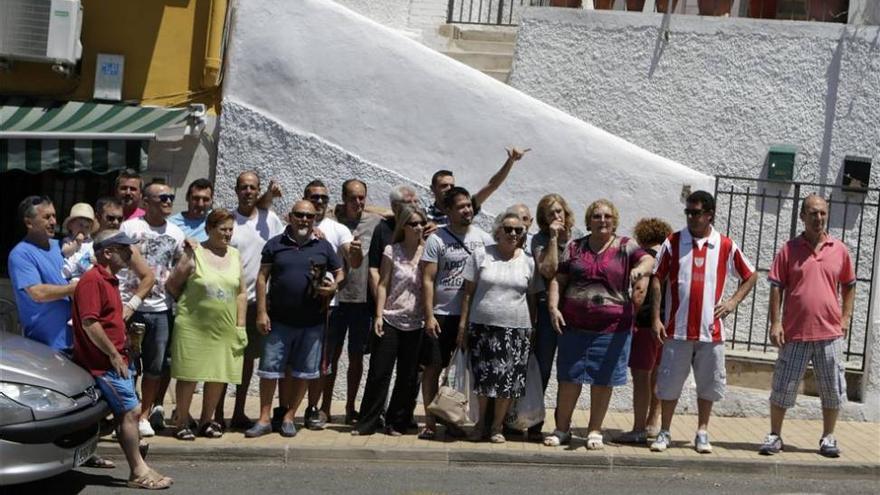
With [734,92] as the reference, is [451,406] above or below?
below

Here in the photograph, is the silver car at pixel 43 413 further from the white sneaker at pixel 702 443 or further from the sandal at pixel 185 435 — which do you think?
the white sneaker at pixel 702 443

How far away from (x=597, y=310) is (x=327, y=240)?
2.00 metres

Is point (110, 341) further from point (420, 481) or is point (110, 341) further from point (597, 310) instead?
point (597, 310)

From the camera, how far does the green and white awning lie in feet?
36.3

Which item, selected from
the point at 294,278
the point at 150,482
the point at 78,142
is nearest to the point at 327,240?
the point at 294,278

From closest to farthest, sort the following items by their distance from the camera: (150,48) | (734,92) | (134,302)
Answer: (134,302) → (150,48) → (734,92)

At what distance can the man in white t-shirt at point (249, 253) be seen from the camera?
9.79m

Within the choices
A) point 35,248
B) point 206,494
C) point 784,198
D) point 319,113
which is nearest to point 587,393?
point 784,198

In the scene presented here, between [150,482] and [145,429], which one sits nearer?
[150,482]

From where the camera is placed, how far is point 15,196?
12.0 m

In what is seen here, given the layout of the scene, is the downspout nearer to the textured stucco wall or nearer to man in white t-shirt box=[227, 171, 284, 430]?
man in white t-shirt box=[227, 171, 284, 430]

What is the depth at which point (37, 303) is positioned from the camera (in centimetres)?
857

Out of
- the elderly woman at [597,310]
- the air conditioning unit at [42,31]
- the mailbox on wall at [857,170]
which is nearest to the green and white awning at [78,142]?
the air conditioning unit at [42,31]

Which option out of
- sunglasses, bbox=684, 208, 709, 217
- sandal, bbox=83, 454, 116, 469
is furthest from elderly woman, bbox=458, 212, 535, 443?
sandal, bbox=83, 454, 116, 469
